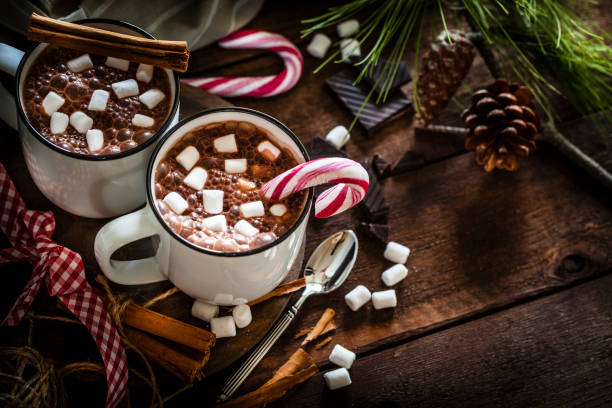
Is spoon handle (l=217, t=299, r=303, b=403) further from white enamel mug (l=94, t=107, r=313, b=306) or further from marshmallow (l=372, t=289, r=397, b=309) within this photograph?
marshmallow (l=372, t=289, r=397, b=309)

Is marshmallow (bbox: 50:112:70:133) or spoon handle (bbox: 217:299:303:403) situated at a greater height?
marshmallow (bbox: 50:112:70:133)

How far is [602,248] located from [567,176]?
0.24 meters

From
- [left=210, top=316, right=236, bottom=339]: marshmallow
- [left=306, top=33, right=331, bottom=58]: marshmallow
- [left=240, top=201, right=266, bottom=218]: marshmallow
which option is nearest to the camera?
[left=240, top=201, right=266, bottom=218]: marshmallow

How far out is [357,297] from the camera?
4.78 feet

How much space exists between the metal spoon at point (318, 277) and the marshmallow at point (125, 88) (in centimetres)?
61

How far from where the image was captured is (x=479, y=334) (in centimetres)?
148

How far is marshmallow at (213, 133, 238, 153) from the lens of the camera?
124 cm

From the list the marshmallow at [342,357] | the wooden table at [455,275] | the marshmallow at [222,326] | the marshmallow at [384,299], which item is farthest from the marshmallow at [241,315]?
the marshmallow at [384,299]

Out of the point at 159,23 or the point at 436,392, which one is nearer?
the point at 436,392

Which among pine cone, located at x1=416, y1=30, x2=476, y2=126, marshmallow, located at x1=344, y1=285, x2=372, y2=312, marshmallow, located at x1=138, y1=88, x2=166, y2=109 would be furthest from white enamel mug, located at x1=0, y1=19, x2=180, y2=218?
pine cone, located at x1=416, y1=30, x2=476, y2=126

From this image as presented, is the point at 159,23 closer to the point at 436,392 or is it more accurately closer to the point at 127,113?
the point at 127,113

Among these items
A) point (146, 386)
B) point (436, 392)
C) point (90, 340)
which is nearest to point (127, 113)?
point (90, 340)

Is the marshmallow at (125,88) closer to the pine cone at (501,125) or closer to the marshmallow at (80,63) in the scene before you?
the marshmallow at (80,63)

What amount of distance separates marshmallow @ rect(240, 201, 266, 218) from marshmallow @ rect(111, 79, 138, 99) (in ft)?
1.26
